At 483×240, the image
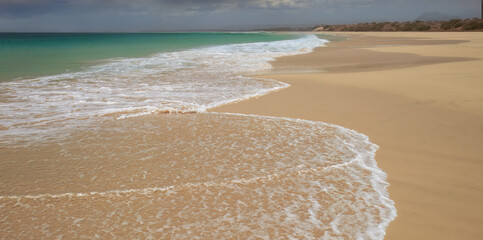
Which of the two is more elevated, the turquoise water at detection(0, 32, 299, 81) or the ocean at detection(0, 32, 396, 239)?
the turquoise water at detection(0, 32, 299, 81)

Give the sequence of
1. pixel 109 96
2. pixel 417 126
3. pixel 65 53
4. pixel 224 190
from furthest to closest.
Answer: pixel 65 53 < pixel 109 96 < pixel 417 126 < pixel 224 190

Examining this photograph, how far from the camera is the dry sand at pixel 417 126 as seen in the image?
2.93 metres

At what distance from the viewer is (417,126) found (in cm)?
541

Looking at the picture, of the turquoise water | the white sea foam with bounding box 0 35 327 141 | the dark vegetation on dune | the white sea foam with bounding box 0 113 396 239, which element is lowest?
the white sea foam with bounding box 0 113 396 239

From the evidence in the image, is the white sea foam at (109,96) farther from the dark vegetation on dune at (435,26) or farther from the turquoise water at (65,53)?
the dark vegetation on dune at (435,26)

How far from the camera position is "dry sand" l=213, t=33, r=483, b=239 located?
293 centimetres

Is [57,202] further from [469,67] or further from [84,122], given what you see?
[469,67]

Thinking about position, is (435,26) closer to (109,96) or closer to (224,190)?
(109,96)

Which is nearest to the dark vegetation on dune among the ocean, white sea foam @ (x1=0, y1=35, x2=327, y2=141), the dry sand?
the dry sand

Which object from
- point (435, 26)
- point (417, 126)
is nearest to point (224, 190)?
point (417, 126)

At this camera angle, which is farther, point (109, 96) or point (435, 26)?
point (435, 26)

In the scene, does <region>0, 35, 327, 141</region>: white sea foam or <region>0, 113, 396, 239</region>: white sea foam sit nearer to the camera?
<region>0, 113, 396, 239</region>: white sea foam

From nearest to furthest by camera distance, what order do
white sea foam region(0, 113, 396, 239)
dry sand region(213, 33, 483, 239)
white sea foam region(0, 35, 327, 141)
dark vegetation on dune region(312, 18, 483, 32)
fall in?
1. white sea foam region(0, 113, 396, 239)
2. dry sand region(213, 33, 483, 239)
3. white sea foam region(0, 35, 327, 141)
4. dark vegetation on dune region(312, 18, 483, 32)

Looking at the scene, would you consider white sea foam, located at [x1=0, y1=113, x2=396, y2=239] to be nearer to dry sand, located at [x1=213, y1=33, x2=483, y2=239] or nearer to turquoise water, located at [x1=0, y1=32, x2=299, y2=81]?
dry sand, located at [x1=213, y1=33, x2=483, y2=239]
